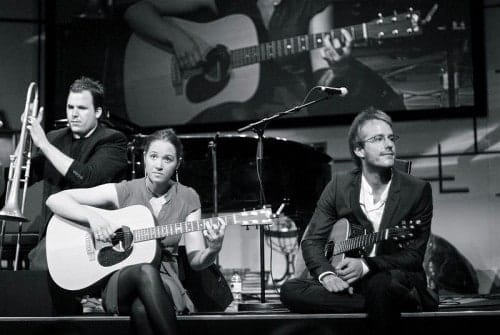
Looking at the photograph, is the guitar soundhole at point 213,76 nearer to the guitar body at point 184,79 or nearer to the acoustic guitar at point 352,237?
the guitar body at point 184,79

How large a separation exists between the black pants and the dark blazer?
7cm

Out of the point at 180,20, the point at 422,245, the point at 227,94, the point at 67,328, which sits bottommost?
the point at 67,328

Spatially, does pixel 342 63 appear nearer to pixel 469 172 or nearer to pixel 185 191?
pixel 469 172

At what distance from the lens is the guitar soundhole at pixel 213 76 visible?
6.70 meters

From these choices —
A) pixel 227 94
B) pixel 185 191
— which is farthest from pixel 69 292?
pixel 227 94

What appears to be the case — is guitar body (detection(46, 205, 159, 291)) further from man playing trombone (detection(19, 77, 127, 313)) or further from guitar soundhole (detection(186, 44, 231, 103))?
guitar soundhole (detection(186, 44, 231, 103))

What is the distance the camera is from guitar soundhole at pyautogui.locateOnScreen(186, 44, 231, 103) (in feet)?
22.0

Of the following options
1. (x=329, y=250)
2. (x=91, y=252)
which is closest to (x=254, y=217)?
(x=329, y=250)

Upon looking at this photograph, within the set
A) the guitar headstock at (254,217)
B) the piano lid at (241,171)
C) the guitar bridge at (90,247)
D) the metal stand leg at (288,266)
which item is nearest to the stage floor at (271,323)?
the guitar bridge at (90,247)

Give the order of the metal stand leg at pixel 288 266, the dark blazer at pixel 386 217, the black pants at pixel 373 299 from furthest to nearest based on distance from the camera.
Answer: the metal stand leg at pixel 288 266, the dark blazer at pixel 386 217, the black pants at pixel 373 299

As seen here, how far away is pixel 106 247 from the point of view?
11.2 feet

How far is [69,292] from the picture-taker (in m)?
3.37

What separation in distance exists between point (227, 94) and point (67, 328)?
12.3ft

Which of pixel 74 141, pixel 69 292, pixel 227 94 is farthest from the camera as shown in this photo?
pixel 227 94
